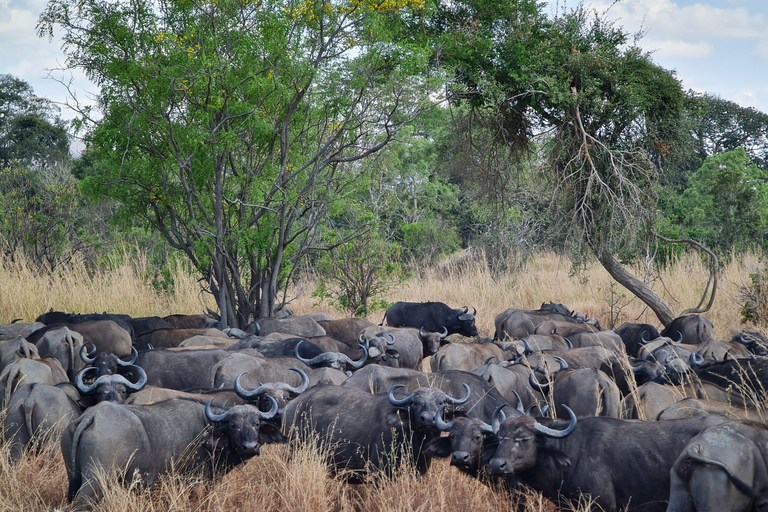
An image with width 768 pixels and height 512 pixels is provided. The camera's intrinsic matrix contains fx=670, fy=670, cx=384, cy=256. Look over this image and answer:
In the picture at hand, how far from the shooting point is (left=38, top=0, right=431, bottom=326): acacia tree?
10781 mm

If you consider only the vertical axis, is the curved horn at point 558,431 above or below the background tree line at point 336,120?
below

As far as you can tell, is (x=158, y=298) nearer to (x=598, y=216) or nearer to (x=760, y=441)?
(x=598, y=216)

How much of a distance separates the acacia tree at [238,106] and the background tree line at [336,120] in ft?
0.12

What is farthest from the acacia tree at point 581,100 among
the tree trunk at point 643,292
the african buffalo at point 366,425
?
the african buffalo at point 366,425

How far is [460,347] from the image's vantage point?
29.9 feet

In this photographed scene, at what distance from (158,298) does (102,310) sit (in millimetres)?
1236

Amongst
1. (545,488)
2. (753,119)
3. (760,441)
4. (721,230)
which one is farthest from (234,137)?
(753,119)

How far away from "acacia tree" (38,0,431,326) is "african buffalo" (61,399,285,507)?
17.3 ft

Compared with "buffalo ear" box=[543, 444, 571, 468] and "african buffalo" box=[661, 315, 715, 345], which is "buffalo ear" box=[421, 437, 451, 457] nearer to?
"buffalo ear" box=[543, 444, 571, 468]

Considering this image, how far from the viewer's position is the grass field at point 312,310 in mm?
5234

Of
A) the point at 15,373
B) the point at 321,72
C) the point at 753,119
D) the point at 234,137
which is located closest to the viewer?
the point at 15,373

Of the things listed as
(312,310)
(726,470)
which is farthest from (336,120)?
(726,470)

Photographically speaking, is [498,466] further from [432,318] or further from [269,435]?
[432,318]

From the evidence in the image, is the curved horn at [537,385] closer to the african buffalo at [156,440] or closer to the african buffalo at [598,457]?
the african buffalo at [598,457]
